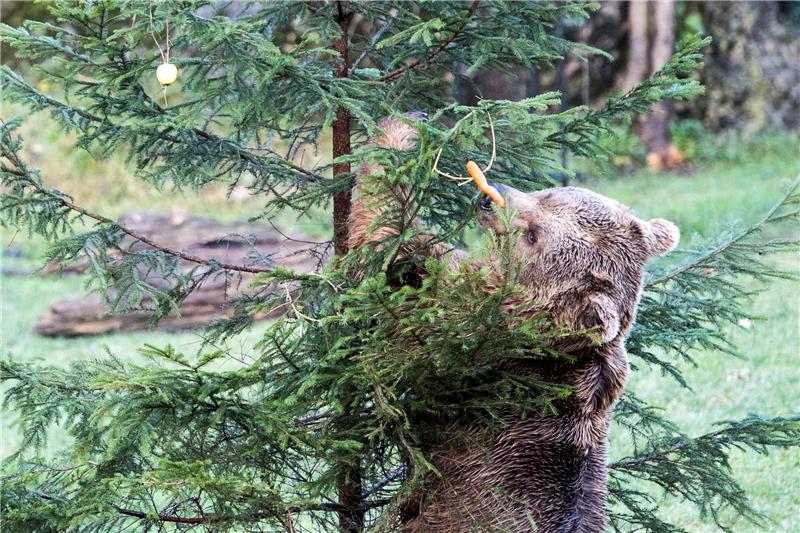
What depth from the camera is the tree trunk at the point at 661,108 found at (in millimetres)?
15594

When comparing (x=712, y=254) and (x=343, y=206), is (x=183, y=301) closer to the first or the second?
(x=343, y=206)

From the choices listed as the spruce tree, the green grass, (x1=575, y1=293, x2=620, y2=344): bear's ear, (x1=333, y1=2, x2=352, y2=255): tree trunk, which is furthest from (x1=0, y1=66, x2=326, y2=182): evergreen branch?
the green grass

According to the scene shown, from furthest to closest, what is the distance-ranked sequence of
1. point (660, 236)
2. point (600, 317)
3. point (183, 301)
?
point (183, 301)
point (660, 236)
point (600, 317)

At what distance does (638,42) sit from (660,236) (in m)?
13.0

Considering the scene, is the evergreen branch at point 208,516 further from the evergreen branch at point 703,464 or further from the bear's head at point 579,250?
the evergreen branch at point 703,464

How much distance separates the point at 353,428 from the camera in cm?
341

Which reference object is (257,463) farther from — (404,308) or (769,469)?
(769,469)

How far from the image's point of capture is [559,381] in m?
3.62

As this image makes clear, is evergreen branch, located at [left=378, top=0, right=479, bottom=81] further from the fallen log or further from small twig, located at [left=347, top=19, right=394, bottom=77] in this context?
the fallen log

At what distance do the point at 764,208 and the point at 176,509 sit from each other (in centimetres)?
1031

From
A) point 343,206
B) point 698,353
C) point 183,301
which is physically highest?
point 343,206

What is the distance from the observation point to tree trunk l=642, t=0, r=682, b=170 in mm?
15594

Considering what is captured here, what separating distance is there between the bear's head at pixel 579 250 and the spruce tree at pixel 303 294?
5.7 inches

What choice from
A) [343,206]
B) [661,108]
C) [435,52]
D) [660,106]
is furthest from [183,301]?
[660,106]
